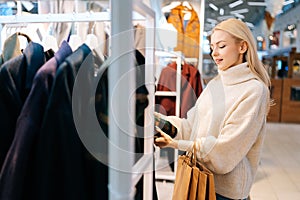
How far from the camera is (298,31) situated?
9586 millimetres

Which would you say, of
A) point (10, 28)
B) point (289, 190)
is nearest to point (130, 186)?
point (10, 28)

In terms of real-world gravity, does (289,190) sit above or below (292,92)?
below

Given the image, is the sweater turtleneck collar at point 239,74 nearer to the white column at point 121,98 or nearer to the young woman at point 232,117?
the young woman at point 232,117

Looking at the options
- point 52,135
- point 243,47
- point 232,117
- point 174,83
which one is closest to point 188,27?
point 174,83

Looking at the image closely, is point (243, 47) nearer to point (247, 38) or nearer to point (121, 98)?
point (247, 38)

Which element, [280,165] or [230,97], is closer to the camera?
[230,97]

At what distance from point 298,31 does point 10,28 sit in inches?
397

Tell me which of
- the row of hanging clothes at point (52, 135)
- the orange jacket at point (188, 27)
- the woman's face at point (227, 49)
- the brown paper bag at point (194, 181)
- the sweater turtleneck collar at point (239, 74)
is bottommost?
the brown paper bag at point (194, 181)

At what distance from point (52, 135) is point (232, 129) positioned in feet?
2.63

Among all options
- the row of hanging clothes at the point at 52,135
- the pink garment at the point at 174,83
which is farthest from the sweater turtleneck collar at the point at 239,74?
the pink garment at the point at 174,83

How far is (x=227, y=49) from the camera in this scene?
4.41 ft

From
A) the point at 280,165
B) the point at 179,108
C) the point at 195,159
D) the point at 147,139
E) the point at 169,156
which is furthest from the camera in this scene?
the point at 280,165

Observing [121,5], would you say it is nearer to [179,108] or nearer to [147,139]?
[147,139]

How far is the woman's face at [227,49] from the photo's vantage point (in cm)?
134
